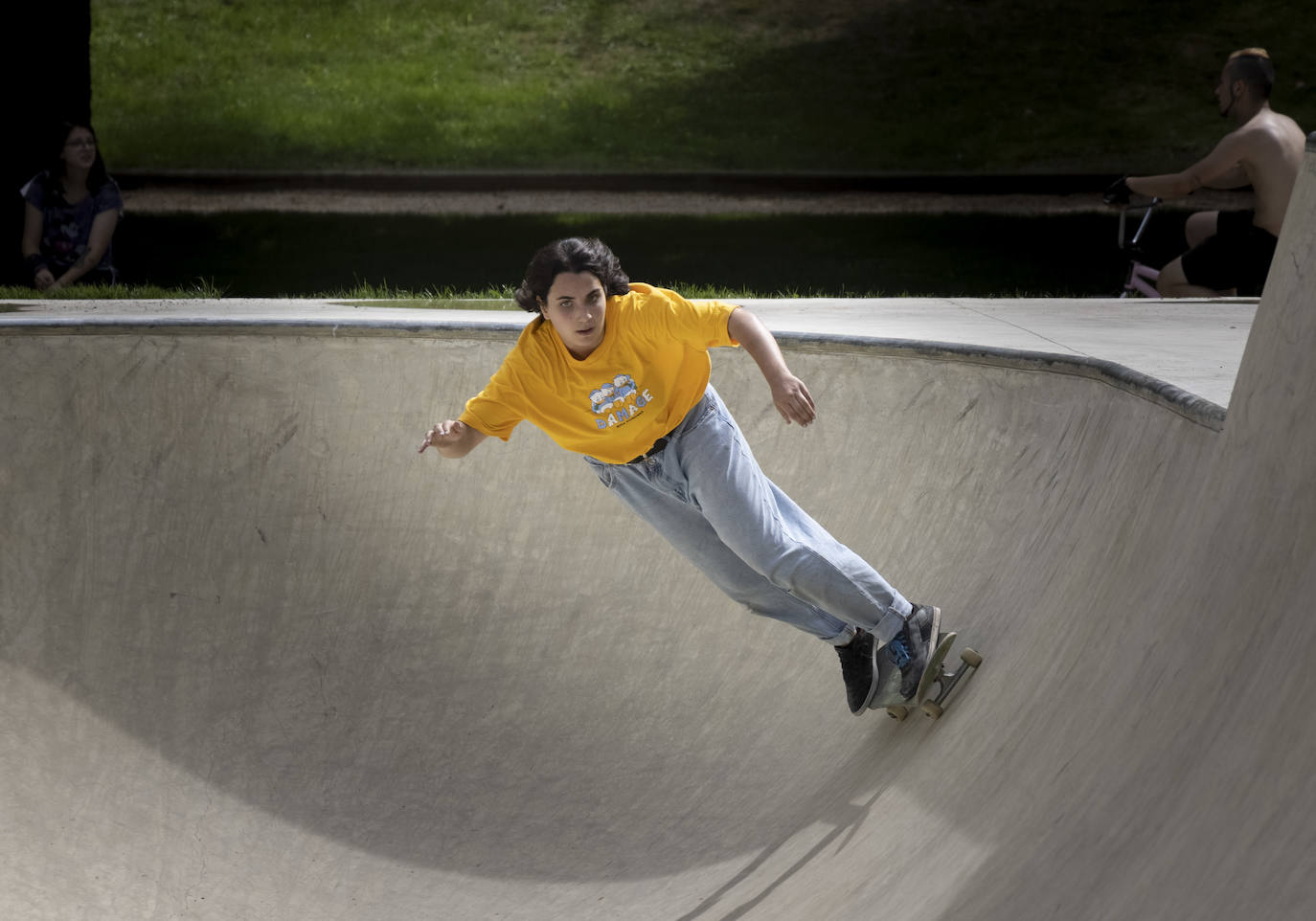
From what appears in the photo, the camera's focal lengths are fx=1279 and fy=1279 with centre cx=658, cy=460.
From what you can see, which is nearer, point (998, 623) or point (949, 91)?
point (998, 623)

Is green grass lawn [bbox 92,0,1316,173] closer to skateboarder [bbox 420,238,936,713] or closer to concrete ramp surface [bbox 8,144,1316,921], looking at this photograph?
concrete ramp surface [bbox 8,144,1316,921]

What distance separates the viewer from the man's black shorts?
24.6ft

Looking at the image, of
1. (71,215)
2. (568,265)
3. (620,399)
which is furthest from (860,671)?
(71,215)

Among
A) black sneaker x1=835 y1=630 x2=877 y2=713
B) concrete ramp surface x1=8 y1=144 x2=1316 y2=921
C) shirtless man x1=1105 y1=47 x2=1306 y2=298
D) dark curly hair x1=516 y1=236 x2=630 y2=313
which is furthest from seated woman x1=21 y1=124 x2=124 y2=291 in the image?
black sneaker x1=835 y1=630 x2=877 y2=713

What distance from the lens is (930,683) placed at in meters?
3.56

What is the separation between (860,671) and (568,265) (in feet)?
4.48

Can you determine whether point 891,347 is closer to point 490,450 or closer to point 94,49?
point 490,450

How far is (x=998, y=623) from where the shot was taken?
12.4 feet

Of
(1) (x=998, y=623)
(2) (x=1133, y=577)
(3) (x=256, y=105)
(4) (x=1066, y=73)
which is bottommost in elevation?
(3) (x=256, y=105)

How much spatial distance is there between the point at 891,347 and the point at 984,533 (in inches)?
42.9

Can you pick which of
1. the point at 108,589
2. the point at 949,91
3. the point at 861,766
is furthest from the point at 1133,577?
the point at 949,91

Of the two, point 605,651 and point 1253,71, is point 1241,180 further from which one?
point 605,651

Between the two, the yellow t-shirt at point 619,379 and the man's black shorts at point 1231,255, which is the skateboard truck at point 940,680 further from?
the man's black shorts at point 1231,255

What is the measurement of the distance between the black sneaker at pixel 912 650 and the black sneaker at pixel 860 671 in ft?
0.25
